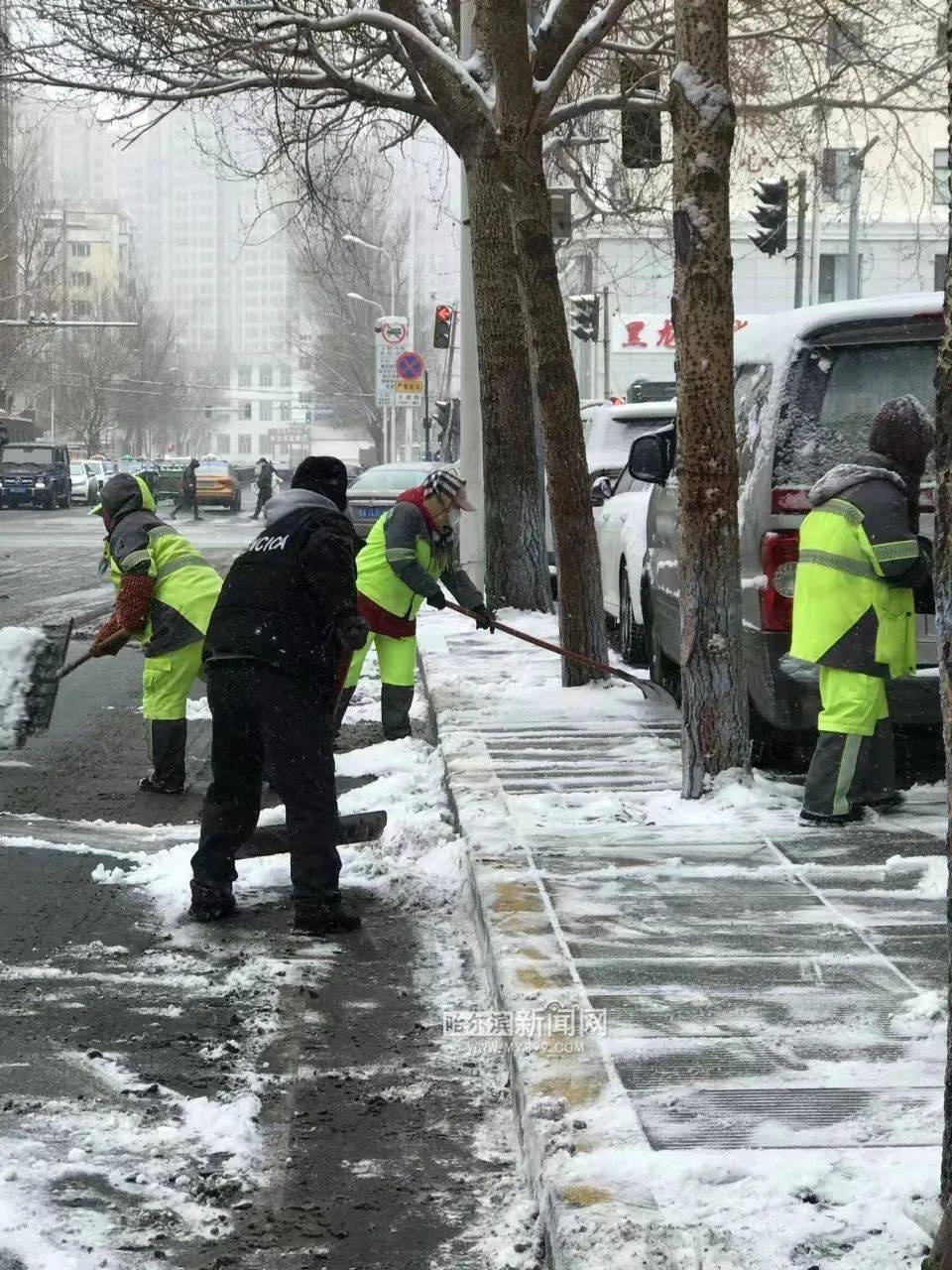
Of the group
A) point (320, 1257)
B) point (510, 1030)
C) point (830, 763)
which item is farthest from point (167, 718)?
point (320, 1257)

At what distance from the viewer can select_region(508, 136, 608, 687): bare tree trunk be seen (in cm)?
983

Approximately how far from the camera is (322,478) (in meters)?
6.20

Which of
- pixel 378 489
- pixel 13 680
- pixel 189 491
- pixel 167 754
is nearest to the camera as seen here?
pixel 13 680

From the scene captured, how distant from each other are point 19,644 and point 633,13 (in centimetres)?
1365

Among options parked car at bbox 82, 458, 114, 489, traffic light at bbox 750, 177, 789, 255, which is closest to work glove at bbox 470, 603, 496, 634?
traffic light at bbox 750, 177, 789, 255

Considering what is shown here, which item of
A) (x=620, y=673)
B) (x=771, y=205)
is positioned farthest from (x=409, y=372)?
(x=620, y=673)

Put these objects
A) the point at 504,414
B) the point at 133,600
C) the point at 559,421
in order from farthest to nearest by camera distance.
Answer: the point at 504,414 < the point at 559,421 < the point at 133,600

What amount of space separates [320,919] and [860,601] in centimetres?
218

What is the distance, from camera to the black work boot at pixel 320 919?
579cm

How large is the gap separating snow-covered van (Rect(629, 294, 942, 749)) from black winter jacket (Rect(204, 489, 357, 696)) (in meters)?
1.85

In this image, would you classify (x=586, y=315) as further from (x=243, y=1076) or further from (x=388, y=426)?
(x=388, y=426)

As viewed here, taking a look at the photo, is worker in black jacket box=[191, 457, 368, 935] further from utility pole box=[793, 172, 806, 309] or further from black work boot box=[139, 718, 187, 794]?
utility pole box=[793, 172, 806, 309]

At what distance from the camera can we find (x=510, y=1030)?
429cm

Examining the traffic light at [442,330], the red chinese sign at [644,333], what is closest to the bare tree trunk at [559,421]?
the traffic light at [442,330]
